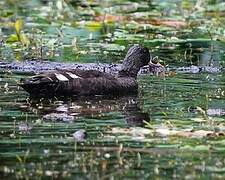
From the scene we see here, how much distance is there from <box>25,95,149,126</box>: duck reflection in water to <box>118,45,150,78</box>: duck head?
3.06 ft

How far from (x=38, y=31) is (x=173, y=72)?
5199mm

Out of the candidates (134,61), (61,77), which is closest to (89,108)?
(61,77)

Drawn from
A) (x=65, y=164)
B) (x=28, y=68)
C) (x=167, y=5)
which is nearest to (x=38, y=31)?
(x=28, y=68)

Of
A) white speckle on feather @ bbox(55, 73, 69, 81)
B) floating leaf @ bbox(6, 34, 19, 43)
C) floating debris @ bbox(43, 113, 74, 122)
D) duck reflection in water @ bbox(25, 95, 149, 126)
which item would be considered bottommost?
floating leaf @ bbox(6, 34, 19, 43)

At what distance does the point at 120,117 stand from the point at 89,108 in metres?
0.79

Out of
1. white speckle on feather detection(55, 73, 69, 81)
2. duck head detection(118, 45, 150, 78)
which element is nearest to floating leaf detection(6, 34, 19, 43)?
duck head detection(118, 45, 150, 78)

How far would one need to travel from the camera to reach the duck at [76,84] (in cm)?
1164

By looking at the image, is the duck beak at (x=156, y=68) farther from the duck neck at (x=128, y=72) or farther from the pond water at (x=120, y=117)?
the duck neck at (x=128, y=72)

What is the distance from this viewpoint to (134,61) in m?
13.4

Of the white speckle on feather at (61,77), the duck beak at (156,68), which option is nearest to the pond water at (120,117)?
the duck beak at (156,68)

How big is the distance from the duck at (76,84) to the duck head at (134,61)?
177 millimetres

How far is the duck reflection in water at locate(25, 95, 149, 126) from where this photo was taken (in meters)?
10.3

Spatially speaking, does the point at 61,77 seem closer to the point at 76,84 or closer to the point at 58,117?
the point at 76,84

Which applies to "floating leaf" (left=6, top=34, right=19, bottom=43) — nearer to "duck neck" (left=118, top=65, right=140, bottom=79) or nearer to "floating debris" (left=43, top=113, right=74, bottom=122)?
"duck neck" (left=118, top=65, right=140, bottom=79)
